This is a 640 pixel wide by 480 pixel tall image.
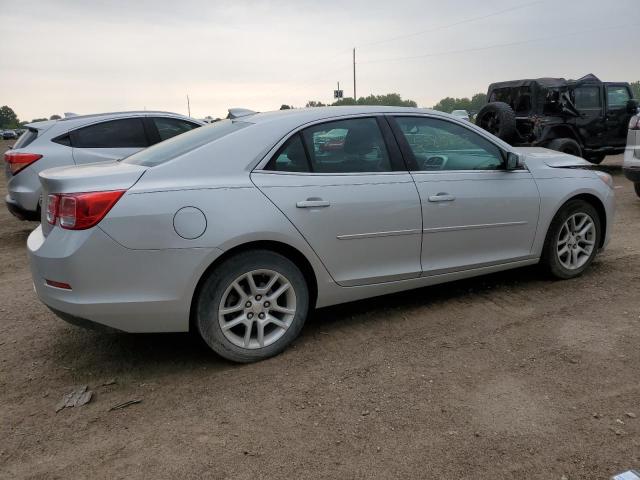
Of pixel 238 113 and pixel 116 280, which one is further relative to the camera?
pixel 238 113

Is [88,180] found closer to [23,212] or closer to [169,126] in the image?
[23,212]

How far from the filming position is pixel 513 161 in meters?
4.21

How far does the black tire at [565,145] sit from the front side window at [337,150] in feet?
27.0

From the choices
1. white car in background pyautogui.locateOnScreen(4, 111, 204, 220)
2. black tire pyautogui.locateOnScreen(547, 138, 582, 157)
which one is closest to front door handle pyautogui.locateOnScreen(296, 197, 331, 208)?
white car in background pyautogui.locateOnScreen(4, 111, 204, 220)

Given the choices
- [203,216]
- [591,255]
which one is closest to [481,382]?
[203,216]

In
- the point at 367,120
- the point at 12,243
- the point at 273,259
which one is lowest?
the point at 12,243

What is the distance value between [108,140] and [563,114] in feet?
29.1

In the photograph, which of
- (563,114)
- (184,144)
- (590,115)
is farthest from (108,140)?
(590,115)

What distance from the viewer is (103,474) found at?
2.39 m

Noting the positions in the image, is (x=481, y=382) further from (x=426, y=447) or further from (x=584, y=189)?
(x=584, y=189)

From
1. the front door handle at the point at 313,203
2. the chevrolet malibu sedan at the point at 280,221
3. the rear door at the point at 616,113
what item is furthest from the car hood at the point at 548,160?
the rear door at the point at 616,113

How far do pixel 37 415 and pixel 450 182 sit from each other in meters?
2.95

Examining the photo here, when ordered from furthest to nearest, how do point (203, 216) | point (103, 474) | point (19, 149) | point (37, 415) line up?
point (19, 149) → point (203, 216) → point (37, 415) → point (103, 474)

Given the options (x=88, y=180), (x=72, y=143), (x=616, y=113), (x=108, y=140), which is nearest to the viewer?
(x=88, y=180)
